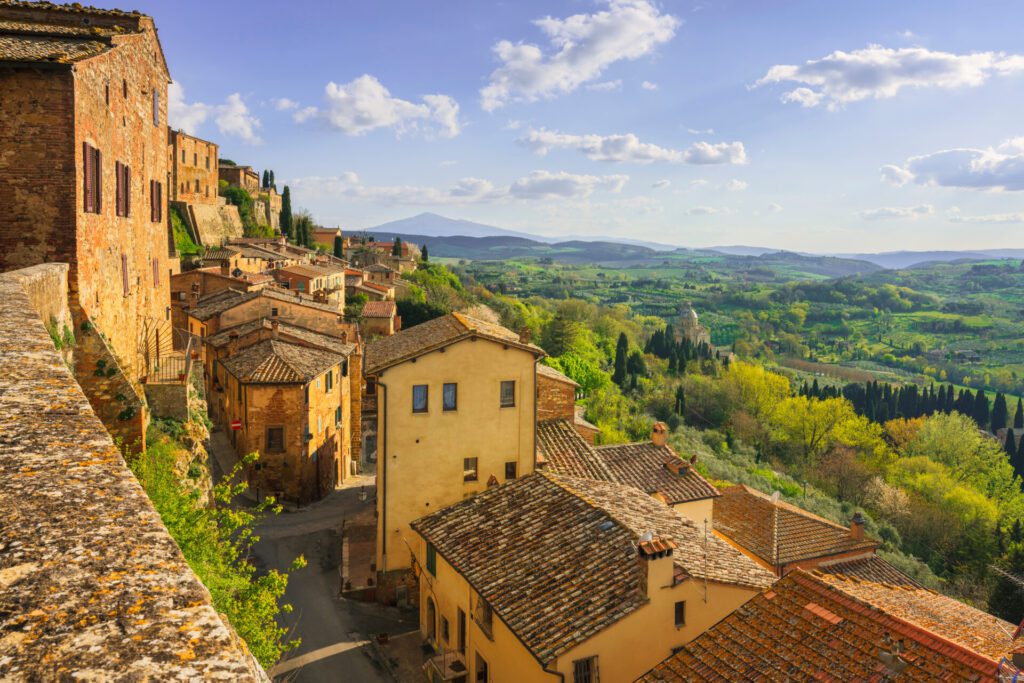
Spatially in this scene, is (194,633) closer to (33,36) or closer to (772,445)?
(33,36)

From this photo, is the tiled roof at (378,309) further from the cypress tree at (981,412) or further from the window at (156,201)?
the cypress tree at (981,412)

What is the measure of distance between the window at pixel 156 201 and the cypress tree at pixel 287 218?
216 feet

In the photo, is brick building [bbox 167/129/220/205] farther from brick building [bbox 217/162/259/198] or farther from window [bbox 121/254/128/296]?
window [bbox 121/254/128/296]

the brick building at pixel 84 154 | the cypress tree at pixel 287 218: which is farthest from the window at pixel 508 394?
the cypress tree at pixel 287 218

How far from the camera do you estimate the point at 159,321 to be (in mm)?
21031

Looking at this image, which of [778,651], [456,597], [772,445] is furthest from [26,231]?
[772,445]

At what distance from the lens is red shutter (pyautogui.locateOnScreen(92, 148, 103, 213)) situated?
13.6m

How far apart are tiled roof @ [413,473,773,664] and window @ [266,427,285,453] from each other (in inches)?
463

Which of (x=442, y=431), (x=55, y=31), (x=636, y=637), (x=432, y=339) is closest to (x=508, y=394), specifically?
(x=442, y=431)

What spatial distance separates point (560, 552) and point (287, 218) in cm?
7973

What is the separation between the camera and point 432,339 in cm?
2053

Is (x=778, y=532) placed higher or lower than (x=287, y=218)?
lower

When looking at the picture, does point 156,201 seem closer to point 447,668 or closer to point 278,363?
point 278,363

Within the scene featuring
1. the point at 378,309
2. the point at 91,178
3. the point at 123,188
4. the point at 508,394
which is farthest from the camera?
the point at 378,309
